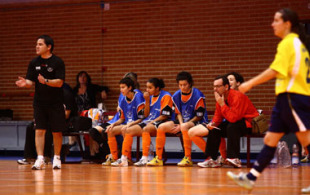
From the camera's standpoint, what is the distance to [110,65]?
12.3m

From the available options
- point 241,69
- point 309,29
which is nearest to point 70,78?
point 241,69

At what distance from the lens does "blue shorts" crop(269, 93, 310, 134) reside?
13.6ft

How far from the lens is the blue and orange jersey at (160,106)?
859 centimetres

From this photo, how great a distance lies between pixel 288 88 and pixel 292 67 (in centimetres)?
17

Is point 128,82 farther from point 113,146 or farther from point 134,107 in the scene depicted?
point 113,146

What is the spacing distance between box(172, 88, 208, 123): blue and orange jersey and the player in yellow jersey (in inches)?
160

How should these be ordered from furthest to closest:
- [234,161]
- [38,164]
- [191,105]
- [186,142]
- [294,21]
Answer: [191,105] < [186,142] < [234,161] < [38,164] < [294,21]

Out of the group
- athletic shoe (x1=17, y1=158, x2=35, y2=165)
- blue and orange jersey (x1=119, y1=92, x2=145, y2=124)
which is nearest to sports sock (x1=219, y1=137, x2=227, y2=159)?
blue and orange jersey (x1=119, y1=92, x2=145, y2=124)

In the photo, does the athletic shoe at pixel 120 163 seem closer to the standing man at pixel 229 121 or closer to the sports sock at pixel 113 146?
the sports sock at pixel 113 146

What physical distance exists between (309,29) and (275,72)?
7018 mm

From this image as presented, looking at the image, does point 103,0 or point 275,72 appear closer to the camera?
point 275,72

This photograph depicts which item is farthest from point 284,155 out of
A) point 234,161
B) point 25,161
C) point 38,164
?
point 25,161

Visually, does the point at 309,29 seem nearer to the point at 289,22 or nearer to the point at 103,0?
the point at 103,0

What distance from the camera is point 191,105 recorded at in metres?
8.41
